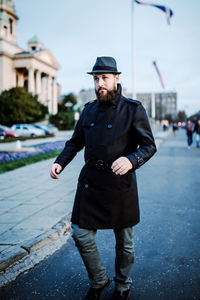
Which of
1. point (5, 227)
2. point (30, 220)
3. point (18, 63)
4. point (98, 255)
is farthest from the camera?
point (18, 63)

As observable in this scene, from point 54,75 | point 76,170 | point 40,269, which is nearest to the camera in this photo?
point 40,269

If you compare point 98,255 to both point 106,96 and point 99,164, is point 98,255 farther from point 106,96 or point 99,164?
point 106,96

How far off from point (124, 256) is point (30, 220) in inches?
102

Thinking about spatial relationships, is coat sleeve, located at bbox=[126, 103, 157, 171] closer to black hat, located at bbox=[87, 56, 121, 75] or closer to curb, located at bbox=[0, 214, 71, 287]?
black hat, located at bbox=[87, 56, 121, 75]

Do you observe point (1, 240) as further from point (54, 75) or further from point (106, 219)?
point (54, 75)

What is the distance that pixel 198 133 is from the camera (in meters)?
20.9

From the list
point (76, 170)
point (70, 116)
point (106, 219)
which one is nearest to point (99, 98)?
point (106, 219)

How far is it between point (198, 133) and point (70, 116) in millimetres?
43111

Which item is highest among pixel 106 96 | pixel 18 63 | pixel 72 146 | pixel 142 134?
pixel 18 63

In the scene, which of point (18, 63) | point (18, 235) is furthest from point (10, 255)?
point (18, 63)

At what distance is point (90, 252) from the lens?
2.79m

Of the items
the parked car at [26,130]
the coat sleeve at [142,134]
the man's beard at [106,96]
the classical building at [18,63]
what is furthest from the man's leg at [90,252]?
the classical building at [18,63]

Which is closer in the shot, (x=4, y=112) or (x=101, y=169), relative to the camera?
(x=101, y=169)

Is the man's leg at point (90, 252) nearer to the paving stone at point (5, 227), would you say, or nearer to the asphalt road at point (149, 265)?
the asphalt road at point (149, 265)
